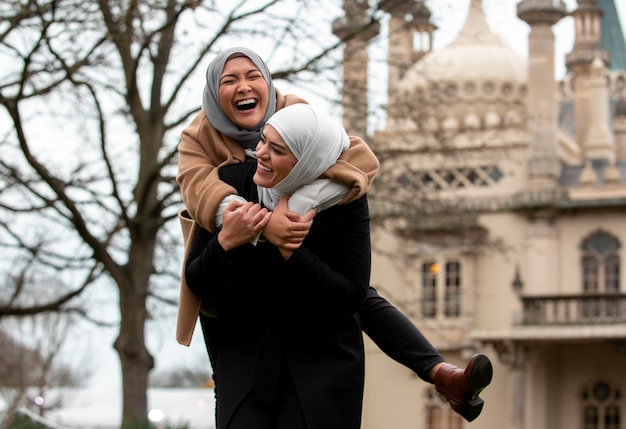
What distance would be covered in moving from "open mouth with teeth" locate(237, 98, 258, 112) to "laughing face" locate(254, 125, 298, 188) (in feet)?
0.80

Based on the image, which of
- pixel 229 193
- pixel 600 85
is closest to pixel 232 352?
pixel 229 193

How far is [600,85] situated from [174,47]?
2470cm

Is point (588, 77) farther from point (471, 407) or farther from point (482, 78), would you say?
point (471, 407)

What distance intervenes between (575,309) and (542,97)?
5.81 m

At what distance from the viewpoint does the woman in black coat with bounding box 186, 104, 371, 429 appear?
4.05m

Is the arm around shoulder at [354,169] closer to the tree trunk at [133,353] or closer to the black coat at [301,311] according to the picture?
the black coat at [301,311]

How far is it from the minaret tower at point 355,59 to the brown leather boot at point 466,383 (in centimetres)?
1209

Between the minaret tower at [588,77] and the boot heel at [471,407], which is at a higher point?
the minaret tower at [588,77]

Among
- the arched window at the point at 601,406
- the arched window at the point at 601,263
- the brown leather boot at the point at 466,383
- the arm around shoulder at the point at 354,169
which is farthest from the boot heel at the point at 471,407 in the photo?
the arched window at the point at 601,263

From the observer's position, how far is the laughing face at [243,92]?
429cm

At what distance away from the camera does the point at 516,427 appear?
3409 centimetres

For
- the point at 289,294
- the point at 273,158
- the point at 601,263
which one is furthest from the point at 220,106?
the point at 601,263

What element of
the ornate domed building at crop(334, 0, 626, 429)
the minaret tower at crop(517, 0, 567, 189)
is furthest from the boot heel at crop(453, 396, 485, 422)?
the minaret tower at crop(517, 0, 567, 189)

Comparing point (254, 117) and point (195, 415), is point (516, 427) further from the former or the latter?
point (254, 117)
